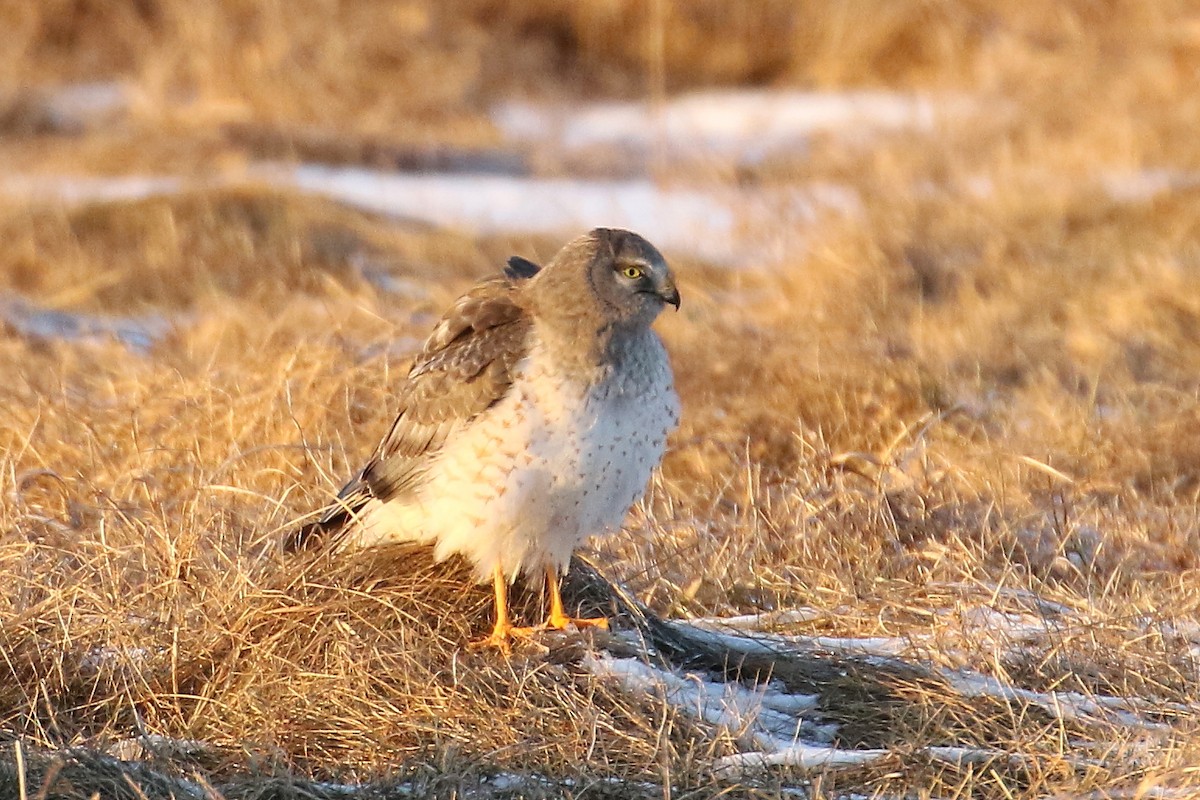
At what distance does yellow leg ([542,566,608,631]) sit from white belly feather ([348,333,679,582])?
0.06 meters

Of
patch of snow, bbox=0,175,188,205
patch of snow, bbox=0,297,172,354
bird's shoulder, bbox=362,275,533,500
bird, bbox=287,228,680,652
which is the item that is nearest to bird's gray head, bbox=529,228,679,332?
bird, bbox=287,228,680,652

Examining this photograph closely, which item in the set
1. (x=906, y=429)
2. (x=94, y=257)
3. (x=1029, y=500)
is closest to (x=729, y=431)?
(x=906, y=429)

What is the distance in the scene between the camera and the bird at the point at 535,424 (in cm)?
400

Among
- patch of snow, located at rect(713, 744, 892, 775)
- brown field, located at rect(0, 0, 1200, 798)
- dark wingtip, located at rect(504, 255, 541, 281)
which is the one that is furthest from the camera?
dark wingtip, located at rect(504, 255, 541, 281)

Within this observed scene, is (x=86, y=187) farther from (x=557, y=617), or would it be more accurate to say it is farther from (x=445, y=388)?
(x=557, y=617)

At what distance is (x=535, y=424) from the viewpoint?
3.99 meters

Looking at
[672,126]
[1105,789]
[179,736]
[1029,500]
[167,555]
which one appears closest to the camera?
[1105,789]

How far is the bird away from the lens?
400 centimetres

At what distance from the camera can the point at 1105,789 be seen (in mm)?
3357

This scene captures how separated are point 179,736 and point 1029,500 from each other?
8.91ft

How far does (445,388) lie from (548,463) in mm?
390

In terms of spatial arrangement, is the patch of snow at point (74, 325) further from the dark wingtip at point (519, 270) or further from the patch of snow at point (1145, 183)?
the patch of snow at point (1145, 183)

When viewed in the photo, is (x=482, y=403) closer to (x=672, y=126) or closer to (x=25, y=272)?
(x=25, y=272)

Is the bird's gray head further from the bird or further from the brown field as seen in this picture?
the brown field
